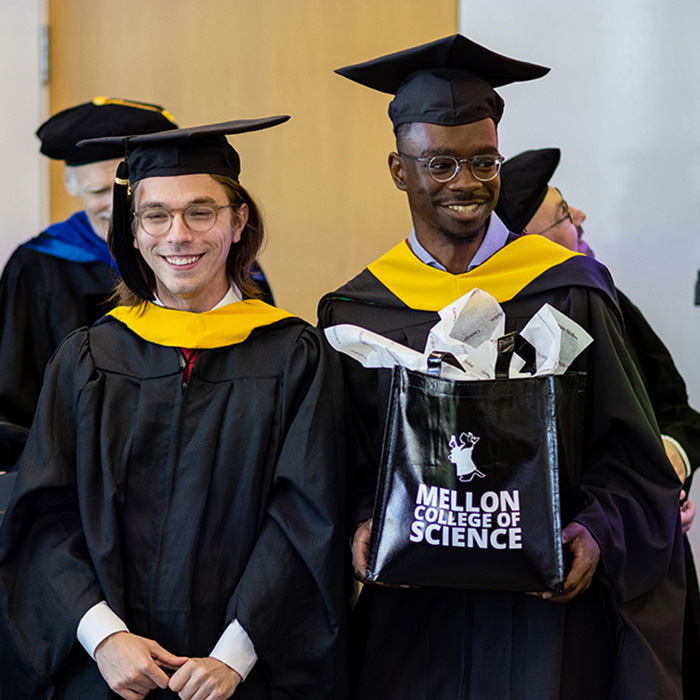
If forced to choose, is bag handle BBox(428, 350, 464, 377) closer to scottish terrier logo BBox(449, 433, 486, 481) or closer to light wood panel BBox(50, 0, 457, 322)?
scottish terrier logo BBox(449, 433, 486, 481)

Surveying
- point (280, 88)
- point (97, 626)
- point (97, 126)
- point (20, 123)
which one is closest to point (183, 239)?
point (97, 626)

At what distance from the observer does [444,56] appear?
84.4 inches

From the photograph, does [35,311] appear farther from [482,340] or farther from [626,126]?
[626,126]

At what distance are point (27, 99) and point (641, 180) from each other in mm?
2548

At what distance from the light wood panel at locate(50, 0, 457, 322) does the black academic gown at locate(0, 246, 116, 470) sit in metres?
1.01

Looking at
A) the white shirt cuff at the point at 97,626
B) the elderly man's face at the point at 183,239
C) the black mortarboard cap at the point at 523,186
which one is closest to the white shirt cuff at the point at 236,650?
the white shirt cuff at the point at 97,626

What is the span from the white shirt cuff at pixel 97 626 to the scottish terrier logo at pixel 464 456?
748mm

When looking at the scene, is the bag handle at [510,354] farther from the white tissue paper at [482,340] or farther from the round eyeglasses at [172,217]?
the round eyeglasses at [172,217]

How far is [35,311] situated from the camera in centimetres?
306

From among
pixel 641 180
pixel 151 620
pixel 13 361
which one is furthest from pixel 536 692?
pixel 641 180

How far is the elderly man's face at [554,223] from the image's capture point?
3.07 meters

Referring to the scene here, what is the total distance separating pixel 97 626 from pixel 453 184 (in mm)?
1216

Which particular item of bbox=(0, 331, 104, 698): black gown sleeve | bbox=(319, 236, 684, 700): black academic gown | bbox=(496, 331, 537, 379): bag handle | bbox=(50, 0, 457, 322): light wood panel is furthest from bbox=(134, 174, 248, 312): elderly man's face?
bbox=(50, 0, 457, 322): light wood panel

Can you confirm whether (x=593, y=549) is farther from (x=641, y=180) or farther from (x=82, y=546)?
(x=641, y=180)
